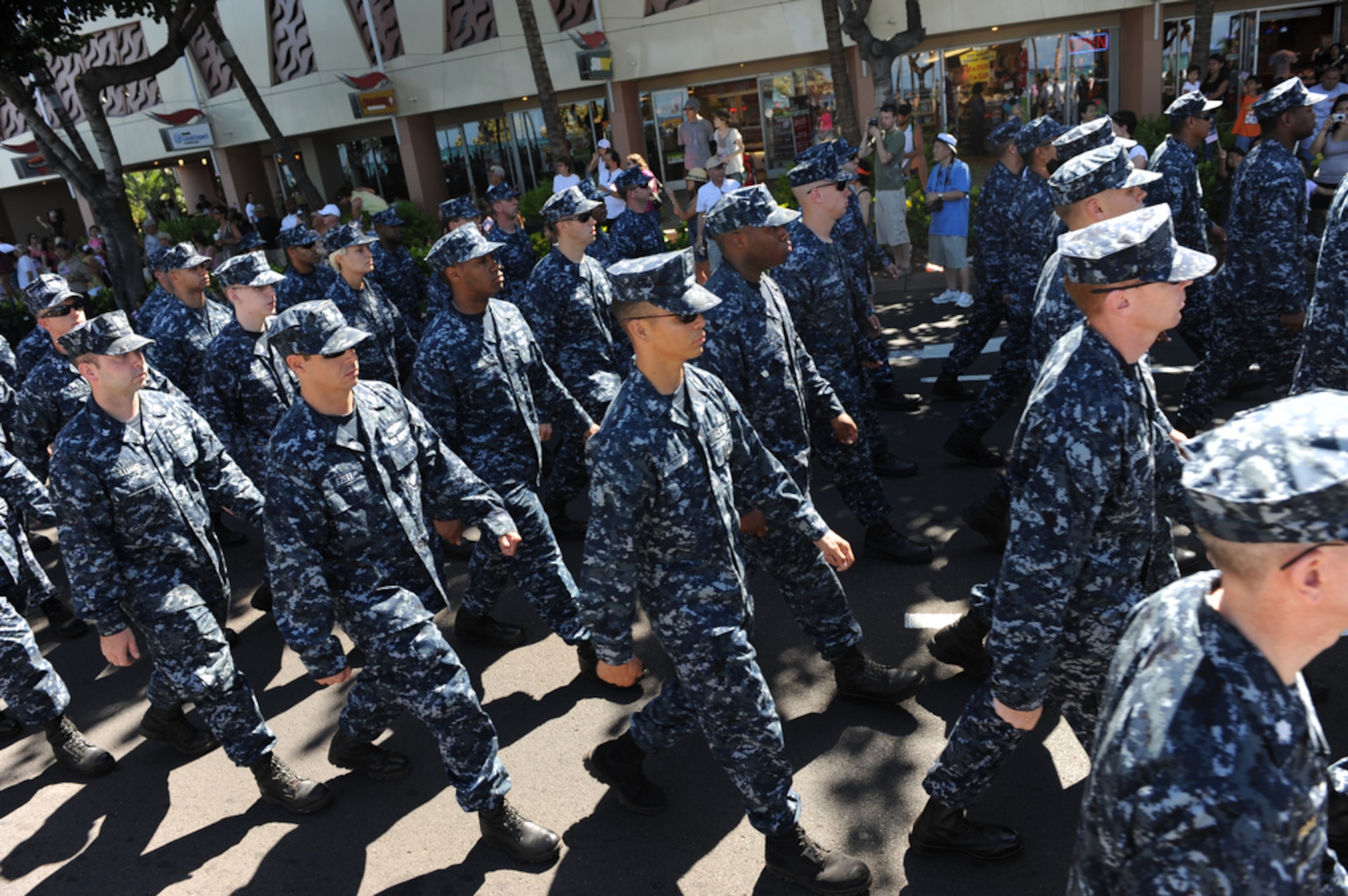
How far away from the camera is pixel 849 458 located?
524 cm

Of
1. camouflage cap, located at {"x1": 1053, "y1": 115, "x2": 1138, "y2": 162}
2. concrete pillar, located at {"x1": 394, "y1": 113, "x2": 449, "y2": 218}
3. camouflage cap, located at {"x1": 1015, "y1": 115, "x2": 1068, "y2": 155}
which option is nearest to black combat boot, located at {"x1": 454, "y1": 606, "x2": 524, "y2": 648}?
camouflage cap, located at {"x1": 1053, "y1": 115, "x2": 1138, "y2": 162}

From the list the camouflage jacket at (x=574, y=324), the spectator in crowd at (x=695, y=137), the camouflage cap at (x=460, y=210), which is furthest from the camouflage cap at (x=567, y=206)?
the spectator in crowd at (x=695, y=137)

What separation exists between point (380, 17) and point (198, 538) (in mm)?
24176

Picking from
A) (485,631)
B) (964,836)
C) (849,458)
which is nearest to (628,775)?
(964,836)

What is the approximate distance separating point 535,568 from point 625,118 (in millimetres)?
19841

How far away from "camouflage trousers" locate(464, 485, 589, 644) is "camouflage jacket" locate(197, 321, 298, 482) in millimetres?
1773

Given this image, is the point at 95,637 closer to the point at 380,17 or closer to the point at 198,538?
the point at 198,538

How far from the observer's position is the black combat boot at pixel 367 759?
4.10 metres

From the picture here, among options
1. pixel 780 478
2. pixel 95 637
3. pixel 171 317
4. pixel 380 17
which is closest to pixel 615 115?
pixel 380 17

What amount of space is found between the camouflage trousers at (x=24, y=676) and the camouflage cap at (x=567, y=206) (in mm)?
3798

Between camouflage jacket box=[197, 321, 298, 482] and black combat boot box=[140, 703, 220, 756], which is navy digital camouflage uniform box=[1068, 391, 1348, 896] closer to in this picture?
black combat boot box=[140, 703, 220, 756]

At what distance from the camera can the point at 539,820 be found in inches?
150

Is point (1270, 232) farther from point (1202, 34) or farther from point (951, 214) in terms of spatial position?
point (1202, 34)

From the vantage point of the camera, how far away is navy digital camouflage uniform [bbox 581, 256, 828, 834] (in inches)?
122
